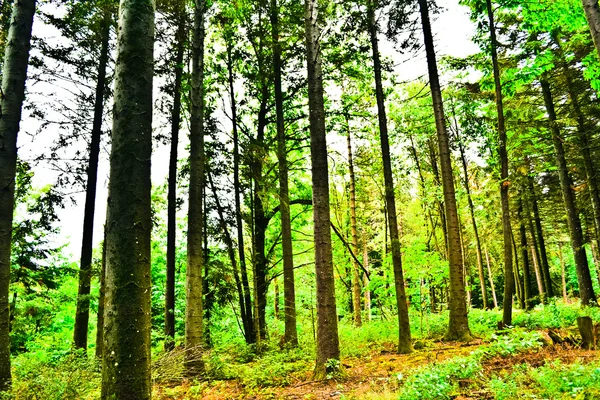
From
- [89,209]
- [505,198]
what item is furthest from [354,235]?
[89,209]

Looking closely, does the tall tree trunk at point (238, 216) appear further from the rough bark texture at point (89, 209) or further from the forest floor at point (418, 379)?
the rough bark texture at point (89, 209)

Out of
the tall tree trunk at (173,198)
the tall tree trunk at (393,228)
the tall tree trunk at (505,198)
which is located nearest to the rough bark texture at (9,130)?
the tall tree trunk at (173,198)

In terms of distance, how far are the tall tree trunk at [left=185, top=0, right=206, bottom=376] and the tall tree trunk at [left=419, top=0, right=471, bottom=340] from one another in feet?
21.7

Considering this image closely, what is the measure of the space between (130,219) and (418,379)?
4.10 metres

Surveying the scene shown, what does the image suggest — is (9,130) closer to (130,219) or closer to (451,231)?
(130,219)

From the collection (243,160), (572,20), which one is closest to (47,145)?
(243,160)

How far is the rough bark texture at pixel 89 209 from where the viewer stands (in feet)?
32.7

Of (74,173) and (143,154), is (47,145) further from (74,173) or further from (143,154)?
(143,154)

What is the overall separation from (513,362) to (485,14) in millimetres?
9820

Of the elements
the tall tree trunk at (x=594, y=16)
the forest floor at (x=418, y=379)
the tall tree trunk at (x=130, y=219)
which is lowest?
the forest floor at (x=418, y=379)

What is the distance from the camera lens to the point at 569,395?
3805 mm

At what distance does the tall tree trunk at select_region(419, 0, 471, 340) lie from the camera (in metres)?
9.56

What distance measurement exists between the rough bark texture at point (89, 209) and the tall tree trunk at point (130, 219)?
Answer: 8.12m

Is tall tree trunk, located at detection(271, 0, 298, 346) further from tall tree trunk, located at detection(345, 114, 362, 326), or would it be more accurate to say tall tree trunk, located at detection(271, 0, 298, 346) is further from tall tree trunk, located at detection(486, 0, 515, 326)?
tall tree trunk, located at detection(486, 0, 515, 326)
